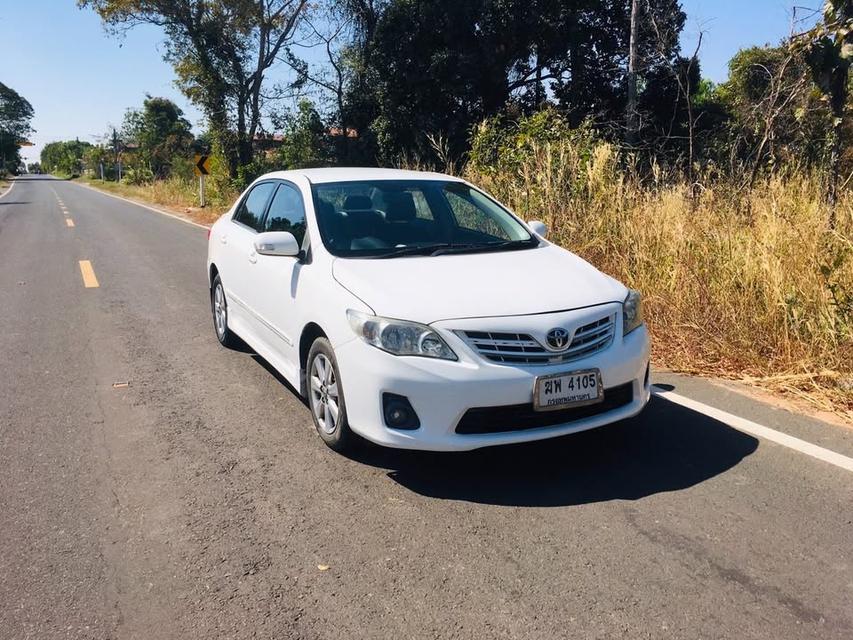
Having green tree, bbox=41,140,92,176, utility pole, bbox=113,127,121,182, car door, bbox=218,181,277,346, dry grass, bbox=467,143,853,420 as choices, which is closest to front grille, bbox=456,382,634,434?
dry grass, bbox=467,143,853,420

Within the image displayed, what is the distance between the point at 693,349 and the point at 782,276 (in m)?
0.88

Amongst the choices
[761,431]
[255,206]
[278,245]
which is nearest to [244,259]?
[255,206]

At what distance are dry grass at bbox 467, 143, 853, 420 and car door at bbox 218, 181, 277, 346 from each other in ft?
10.5

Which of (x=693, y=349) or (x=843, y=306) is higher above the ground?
(x=843, y=306)

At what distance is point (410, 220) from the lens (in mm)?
5031

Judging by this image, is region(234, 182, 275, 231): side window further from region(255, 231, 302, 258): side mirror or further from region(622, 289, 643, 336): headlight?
region(622, 289, 643, 336): headlight

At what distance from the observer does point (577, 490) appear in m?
3.68

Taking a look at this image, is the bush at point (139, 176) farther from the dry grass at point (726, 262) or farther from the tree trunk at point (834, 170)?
the tree trunk at point (834, 170)

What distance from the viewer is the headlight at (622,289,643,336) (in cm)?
409

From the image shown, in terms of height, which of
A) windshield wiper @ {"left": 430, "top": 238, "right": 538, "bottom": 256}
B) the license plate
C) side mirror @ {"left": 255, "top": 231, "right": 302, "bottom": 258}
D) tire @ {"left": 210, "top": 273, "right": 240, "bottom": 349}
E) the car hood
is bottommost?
tire @ {"left": 210, "top": 273, "right": 240, "bottom": 349}

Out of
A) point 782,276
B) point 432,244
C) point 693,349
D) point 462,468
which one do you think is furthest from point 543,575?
point 782,276

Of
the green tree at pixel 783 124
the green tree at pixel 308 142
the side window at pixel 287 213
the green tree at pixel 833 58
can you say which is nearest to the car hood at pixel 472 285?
the side window at pixel 287 213

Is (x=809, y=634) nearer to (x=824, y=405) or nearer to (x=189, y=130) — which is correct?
(x=824, y=405)

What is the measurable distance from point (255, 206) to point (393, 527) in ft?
11.5
